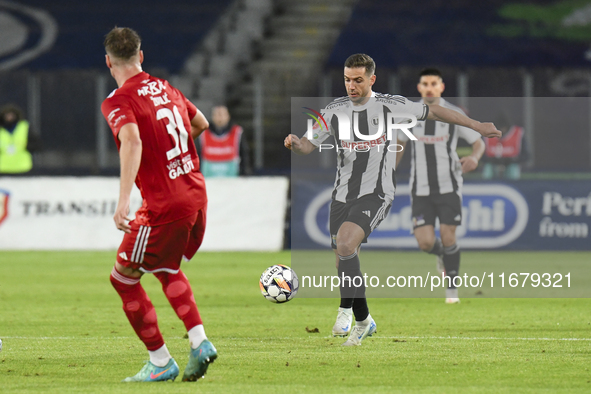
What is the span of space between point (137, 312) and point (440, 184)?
15.4ft

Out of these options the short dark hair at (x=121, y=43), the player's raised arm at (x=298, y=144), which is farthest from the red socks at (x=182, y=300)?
the player's raised arm at (x=298, y=144)

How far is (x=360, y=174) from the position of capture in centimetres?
689

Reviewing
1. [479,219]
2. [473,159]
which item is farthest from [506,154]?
[473,159]

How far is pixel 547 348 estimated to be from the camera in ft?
20.9

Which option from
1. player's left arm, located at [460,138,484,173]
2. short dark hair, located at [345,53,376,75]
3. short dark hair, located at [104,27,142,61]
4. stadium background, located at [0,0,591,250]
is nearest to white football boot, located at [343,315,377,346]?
short dark hair, located at [345,53,376,75]

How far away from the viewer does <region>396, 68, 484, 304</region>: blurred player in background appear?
9273 mm

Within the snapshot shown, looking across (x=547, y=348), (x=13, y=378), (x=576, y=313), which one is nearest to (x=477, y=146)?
(x=576, y=313)

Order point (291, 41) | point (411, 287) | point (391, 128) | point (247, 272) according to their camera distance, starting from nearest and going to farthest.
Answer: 1. point (391, 128)
2. point (411, 287)
3. point (247, 272)
4. point (291, 41)

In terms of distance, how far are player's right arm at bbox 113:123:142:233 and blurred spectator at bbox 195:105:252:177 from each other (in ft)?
33.7

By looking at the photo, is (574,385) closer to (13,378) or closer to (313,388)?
(313,388)

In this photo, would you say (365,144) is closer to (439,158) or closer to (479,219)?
(439,158)

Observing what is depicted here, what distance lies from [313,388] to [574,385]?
1.36 m

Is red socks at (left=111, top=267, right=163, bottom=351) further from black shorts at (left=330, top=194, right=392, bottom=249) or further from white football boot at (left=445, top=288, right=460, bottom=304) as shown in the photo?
white football boot at (left=445, top=288, right=460, bottom=304)

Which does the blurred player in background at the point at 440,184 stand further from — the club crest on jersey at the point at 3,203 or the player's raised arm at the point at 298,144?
the club crest on jersey at the point at 3,203
